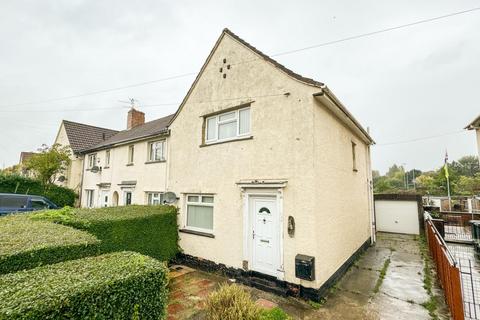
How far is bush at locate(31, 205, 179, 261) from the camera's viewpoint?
6918 mm

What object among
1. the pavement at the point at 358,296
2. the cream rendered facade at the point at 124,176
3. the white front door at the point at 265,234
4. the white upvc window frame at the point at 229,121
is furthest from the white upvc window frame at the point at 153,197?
the white front door at the point at 265,234

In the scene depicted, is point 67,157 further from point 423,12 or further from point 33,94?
point 423,12

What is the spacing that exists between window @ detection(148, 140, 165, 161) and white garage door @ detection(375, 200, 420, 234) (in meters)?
14.4

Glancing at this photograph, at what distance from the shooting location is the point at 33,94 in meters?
23.4

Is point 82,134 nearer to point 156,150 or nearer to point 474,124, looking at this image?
point 156,150

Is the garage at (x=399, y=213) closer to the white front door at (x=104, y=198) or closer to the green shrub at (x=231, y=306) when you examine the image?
the green shrub at (x=231, y=306)

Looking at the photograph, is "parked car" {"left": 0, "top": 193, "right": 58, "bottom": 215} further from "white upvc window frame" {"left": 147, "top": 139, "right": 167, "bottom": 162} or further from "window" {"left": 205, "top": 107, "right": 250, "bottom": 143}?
"window" {"left": 205, "top": 107, "right": 250, "bottom": 143}

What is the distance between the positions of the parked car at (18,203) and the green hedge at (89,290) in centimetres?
1613

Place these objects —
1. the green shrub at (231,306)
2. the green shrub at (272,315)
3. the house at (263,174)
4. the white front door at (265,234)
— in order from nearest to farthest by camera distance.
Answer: the green shrub at (231,306) < the green shrub at (272,315) < the house at (263,174) < the white front door at (265,234)

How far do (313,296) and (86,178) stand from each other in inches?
761

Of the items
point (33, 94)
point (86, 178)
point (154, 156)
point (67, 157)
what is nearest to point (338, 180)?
point (154, 156)

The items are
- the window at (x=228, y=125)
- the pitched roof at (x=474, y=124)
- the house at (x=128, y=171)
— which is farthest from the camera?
the house at (x=128, y=171)

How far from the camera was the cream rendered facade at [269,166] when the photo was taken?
634 centimetres

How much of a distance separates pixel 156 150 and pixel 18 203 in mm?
10829
